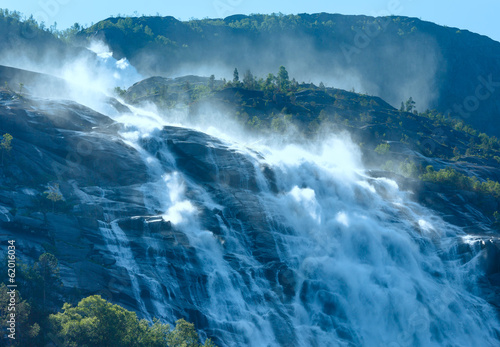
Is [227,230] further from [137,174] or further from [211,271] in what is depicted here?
[137,174]

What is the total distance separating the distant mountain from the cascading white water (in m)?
111

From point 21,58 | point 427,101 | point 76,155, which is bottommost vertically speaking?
point 76,155

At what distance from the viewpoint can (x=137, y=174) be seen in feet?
224

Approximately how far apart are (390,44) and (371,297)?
150689 millimetres

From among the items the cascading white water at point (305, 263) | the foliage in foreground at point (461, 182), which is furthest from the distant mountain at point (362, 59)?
the cascading white water at point (305, 263)

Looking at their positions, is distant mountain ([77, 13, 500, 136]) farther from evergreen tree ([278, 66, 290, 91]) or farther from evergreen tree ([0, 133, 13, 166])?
evergreen tree ([0, 133, 13, 166])

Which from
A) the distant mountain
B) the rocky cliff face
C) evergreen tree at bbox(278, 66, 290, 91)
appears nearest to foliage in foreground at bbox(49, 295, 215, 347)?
the rocky cliff face

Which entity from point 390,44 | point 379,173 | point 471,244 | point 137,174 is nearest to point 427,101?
point 390,44

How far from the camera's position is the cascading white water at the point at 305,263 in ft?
177

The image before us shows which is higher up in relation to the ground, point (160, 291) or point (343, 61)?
point (343, 61)

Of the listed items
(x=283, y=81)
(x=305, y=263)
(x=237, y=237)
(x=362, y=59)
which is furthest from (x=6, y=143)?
(x=362, y=59)

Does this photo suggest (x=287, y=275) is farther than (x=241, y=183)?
No

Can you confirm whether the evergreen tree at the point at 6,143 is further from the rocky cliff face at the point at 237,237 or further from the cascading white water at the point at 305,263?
the cascading white water at the point at 305,263

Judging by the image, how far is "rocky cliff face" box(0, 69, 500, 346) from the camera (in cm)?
5253
